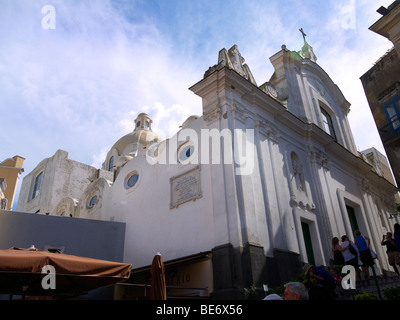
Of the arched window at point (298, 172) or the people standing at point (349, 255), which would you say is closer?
the people standing at point (349, 255)

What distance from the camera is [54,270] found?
20.5 ft

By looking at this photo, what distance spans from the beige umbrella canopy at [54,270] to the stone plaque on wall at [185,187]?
206 inches

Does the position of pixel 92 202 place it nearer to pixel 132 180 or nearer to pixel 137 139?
pixel 132 180

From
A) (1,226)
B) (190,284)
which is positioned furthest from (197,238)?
(1,226)

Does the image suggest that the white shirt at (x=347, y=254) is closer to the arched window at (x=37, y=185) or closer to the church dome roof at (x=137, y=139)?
the church dome roof at (x=137, y=139)

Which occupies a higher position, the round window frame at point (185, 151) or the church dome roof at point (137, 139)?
the church dome roof at point (137, 139)

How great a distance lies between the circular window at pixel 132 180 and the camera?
16.0 meters

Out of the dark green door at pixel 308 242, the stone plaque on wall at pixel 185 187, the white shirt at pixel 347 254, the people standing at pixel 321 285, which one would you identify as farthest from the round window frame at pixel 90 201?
the people standing at pixel 321 285

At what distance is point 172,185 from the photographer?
44.6 ft

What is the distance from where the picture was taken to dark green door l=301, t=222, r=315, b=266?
524 inches

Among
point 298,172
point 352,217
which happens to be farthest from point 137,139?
point 352,217

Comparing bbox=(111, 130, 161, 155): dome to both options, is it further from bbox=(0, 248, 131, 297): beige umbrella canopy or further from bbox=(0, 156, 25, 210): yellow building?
bbox=(0, 248, 131, 297): beige umbrella canopy

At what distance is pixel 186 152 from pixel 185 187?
1.55m
